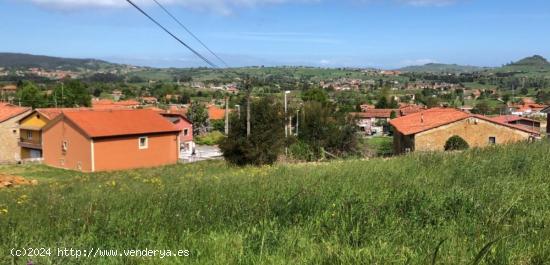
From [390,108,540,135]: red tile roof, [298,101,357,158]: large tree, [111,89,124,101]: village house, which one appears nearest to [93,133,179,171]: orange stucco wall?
[298,101,357,158]: large tree

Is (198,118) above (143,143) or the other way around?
the other way around

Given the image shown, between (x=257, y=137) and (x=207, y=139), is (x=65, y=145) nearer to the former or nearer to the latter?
(x=257, y=137)

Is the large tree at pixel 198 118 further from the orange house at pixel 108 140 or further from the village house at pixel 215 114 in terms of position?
the orange house at pixel 108 140

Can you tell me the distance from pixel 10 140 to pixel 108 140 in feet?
52.5

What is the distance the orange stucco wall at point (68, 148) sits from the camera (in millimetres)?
41753

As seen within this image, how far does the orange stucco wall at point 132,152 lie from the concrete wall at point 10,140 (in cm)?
1461

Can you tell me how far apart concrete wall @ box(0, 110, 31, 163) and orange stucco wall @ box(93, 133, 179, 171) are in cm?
1461

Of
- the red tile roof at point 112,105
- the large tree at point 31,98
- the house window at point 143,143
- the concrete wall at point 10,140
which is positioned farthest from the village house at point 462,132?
the large tree at point 31,98

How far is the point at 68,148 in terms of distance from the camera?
142 feet

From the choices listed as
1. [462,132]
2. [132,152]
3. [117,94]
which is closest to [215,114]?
[132,152]

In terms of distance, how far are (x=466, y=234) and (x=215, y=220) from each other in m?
2.13

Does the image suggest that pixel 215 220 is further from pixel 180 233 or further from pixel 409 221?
pixel 409 221

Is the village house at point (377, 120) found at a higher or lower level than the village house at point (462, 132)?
lower

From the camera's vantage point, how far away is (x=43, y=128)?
152ft
